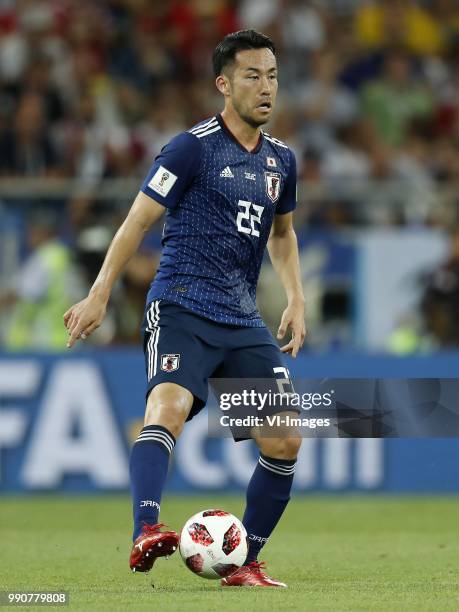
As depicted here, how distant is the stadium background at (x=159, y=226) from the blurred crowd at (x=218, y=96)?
0.07ft

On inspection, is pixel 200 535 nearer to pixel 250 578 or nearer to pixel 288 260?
pixel 250 578

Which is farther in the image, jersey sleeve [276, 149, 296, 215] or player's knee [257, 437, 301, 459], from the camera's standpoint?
jersey sleeve [276, 149, 296, 215]

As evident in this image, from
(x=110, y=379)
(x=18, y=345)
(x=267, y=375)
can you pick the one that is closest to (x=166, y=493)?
(x=110, y=379)

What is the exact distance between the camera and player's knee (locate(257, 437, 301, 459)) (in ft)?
21.1

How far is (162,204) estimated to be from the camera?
20.8ft

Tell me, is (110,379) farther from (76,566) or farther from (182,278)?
(182,278)

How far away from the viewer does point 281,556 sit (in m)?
7.95

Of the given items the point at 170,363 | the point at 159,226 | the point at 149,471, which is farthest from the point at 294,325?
the point at 159,226

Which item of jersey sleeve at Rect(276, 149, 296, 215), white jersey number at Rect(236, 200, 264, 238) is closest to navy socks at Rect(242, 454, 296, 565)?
white jersey number at Rect(236, 200, 264, 238)

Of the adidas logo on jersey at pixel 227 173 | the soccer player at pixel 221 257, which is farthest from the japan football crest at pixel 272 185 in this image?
the adidas logo on jersey at pixel 227 173

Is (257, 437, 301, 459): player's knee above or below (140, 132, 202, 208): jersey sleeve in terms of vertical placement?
below

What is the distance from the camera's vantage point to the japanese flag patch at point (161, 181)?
6328 mm

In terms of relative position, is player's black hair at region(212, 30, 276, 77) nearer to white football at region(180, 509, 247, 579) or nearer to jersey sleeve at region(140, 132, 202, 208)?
jersey sleeve at region(140, 132, 202, 208)

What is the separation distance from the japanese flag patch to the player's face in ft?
1.60
